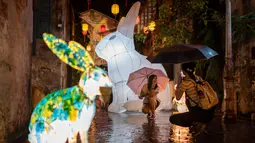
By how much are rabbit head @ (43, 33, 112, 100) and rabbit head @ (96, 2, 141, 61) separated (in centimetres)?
1224

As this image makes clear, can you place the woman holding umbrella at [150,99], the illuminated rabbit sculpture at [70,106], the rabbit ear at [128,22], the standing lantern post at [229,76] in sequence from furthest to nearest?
the rabbit ear at [128,22], the woman holding umbrella at [150,99], the standing lantern post at [229,76], the illuminated rabbit sculpture at [70,106]

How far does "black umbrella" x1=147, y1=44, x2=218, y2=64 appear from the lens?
27.3ft

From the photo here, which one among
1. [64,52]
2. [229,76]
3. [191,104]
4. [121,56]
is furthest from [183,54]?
[121,56]

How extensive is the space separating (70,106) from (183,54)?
17.2ft

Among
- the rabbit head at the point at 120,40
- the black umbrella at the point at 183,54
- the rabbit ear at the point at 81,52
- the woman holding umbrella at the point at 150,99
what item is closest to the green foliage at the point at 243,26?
the woman holding umbrella at the point at 150,99

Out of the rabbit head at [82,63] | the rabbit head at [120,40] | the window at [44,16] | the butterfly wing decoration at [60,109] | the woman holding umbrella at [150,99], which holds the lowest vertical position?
the woman holding umbrella at [150,99]

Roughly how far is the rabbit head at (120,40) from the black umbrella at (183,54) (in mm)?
7258

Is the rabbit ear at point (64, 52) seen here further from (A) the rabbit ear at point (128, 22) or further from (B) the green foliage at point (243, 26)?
(A) the rabbit ear at point (128, 22)

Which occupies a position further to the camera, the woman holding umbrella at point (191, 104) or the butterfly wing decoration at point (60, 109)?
the woman holding umbrella at point (191, 104)

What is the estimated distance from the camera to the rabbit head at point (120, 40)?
1620 cm

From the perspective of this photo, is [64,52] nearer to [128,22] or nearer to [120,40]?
[120,40]

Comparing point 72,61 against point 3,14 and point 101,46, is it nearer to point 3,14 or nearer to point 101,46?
point 3,14

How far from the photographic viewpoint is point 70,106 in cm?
395

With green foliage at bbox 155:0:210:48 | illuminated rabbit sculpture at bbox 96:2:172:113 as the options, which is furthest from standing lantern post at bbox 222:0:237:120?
illuminated rabbit sculpture at bbox 96:2:172:113
